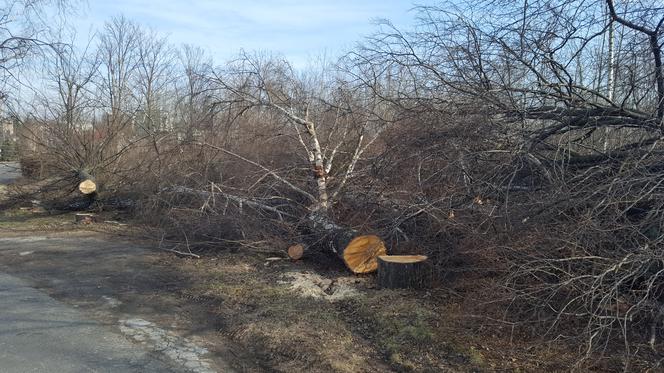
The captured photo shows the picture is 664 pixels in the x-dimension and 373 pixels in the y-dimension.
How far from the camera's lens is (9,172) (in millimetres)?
22047

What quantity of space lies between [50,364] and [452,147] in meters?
4.69

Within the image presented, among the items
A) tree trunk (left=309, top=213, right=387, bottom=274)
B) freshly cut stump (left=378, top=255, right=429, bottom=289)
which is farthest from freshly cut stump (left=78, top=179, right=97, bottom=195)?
freshly cut stump (left=378, top=255, right=429, bottom=289)

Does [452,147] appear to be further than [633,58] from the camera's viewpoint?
Yes

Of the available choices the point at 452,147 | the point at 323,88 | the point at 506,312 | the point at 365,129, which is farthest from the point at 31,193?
the point at 506,312

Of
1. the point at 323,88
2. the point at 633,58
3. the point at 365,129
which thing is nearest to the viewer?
the point at 633,58

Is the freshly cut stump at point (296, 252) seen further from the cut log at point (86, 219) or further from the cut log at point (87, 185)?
the cut log at point (87, 185)

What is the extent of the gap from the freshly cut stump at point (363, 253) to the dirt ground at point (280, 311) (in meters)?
0.20

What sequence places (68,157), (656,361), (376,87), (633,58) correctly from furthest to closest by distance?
(68,157)
(376,87)
(633,58)
(656,361)

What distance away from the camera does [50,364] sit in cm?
450

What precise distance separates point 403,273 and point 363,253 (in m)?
1.04

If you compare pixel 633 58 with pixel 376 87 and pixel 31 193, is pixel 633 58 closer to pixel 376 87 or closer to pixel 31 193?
pixel 376 87

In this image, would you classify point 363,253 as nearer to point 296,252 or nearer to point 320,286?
point 320,286

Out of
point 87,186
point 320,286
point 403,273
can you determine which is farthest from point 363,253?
point 87,186

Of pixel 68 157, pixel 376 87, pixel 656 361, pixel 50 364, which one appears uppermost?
pixel 376 87
